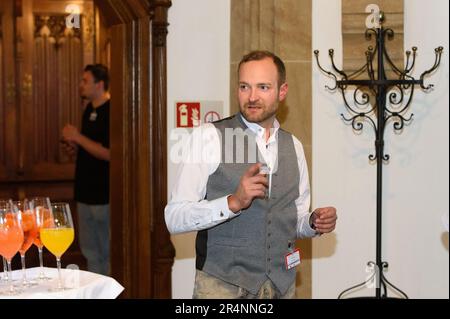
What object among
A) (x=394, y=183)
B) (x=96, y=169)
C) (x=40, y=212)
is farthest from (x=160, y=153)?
(x=40, y=212)

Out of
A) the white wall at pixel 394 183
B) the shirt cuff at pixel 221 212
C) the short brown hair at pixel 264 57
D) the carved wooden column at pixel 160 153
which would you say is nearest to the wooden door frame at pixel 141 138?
the carved wooden column at pixel 160 153

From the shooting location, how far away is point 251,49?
14.2 ft

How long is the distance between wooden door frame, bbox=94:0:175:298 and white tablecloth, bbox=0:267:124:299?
184 centimetres

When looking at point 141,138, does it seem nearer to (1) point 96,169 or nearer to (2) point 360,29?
(1) point 96,169

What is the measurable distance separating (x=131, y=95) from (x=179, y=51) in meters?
0.34

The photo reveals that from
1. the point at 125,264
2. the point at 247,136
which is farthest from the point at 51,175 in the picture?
the point at 247,136

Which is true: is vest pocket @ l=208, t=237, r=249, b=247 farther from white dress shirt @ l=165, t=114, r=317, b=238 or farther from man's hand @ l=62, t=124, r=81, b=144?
man's hand @ l=62, t=124, r=81, b=144

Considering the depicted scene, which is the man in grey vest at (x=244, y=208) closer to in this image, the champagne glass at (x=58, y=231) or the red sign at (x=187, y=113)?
the champagne glass at (x=58, y=231)

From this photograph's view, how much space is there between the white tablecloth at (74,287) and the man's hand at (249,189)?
539 mm

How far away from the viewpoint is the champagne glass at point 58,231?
7.90 feet

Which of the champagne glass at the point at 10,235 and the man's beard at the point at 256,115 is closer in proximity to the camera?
the champagne glass at the point at 10,235

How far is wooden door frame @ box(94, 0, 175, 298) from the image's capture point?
4320 millimetres

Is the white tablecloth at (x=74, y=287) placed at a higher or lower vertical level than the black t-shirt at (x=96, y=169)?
lower

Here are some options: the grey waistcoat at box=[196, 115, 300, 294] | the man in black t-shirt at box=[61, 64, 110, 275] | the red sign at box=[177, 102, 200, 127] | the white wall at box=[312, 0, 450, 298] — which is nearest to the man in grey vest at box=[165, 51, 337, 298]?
the grey waistcoat at box=[196, 115, 300, 294]
